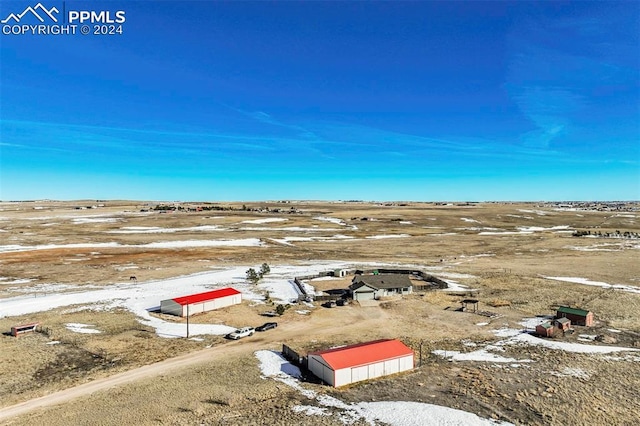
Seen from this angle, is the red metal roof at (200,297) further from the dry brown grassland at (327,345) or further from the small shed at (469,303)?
the small shed at (469,303)

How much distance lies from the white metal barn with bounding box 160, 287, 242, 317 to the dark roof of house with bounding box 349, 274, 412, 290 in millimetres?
15831

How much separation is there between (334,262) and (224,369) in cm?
5104

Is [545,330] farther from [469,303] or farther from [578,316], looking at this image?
[469,303]

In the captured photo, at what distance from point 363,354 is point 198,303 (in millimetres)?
23568

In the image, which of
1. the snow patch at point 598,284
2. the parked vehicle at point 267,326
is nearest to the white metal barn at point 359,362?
the parked vehicle at point 267,326

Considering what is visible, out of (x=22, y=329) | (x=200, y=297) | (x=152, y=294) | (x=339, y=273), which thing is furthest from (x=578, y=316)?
(x=22, y=329)

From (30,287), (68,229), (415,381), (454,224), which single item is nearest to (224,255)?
(30,287)

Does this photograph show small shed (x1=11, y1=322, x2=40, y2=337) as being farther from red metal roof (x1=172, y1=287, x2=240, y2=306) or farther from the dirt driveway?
the dirt driveway

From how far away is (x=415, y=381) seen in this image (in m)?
29.6

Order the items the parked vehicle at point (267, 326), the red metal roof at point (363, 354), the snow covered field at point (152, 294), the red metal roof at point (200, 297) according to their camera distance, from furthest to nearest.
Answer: the red metal roof at point (200, 297) < the snow covered field at point (152, 294) < the parked vehicle at point (267, 326) < the red metal roof at point (363, 354)

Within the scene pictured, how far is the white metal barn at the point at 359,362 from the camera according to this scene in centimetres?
2898

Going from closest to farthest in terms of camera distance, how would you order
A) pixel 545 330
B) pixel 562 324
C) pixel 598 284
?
pixel 545 330, pixel 562 324, pixel 598 284

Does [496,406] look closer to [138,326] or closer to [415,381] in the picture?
[415,381]

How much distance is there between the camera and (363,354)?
30.7 metres
